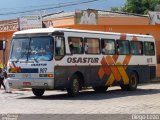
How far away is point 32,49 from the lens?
20.5 m

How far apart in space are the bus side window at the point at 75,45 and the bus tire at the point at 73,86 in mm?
1104

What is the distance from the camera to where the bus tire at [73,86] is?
20781 mm

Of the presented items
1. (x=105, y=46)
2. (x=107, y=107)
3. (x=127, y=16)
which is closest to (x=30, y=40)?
(x=105, y=46)

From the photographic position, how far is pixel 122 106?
16.5 metres

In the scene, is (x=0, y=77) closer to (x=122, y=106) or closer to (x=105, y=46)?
(x=105, y=46)

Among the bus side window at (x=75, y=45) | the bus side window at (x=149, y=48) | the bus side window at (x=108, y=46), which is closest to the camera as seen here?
the bus side window at (x=75, y=45)

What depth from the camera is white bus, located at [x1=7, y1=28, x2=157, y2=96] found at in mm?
20125

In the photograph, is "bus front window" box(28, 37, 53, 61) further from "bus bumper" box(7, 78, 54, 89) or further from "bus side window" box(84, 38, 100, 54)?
"bus side window" box(84, 38, 100, 54)

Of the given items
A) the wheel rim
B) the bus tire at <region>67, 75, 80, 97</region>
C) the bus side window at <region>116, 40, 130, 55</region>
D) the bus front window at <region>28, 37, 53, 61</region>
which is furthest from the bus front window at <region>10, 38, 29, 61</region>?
the bus side window at <region>116, 40, 130, 55</region>

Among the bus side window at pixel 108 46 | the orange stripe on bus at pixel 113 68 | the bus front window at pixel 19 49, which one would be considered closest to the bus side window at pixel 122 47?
the bus side window at pixel 108 46

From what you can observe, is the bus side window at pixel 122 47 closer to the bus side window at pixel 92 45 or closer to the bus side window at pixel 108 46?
the bus side window at pixel 108 46

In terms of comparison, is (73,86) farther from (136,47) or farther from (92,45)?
(136,47)

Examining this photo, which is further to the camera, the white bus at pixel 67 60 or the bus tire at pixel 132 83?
the bus tire at pixel 132 83

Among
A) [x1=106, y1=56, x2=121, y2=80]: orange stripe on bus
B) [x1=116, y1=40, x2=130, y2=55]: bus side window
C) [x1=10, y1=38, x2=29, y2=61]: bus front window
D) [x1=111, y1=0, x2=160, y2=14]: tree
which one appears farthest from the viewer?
[x1=111, y1=0, x2=160, y2=14]: tree
